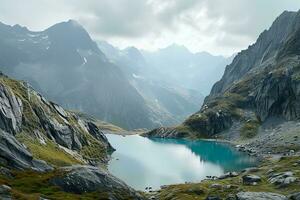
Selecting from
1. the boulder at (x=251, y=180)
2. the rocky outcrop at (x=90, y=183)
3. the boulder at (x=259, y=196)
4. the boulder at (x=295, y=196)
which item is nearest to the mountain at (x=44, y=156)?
the rocky outcrop at (x=90, y=183)

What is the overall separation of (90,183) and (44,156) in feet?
172

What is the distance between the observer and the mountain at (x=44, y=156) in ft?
201

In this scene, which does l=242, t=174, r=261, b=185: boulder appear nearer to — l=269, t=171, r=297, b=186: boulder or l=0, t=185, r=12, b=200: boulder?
l=269, t=171, r=297, b=186: boulder

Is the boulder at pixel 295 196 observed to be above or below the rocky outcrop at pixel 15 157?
below

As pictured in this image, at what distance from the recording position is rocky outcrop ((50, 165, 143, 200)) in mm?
62906

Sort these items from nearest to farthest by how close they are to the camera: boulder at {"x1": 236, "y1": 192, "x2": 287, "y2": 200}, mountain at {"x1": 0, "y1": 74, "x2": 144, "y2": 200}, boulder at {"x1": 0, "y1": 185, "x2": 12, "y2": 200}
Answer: boulder at {"x1": 0, "y1": 185, "x2": 12, "y2": 200}
mountain at {"x1": 0, "y1": 74, "x2": 144, "y2": 200}
boulder at {"x1": 236, "y1": 192, "x2": 287, "y2": 200}

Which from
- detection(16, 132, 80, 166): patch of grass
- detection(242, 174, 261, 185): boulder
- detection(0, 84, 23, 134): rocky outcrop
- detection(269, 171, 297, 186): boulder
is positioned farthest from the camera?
detection(0, 84, 23, 134): rocky outcrop

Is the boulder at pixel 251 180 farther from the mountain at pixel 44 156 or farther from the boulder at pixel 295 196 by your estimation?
the mountain at pixel 44 156

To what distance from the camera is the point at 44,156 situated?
112938 mm

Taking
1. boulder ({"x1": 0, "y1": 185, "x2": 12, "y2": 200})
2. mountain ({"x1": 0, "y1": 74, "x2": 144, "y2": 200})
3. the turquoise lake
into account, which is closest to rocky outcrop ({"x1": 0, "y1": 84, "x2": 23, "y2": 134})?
mountain ({"x1": 0, "y1": 74, "x2": 144, "y2": 200})

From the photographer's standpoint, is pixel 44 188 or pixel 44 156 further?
pixel 44 156

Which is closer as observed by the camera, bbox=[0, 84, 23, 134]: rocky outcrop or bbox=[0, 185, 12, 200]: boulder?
bbox=[0, 185, 12, 200]: boulder

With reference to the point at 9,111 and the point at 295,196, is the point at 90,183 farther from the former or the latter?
the point at 9,111

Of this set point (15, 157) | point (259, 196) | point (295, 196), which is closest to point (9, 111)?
point (15, 157)
